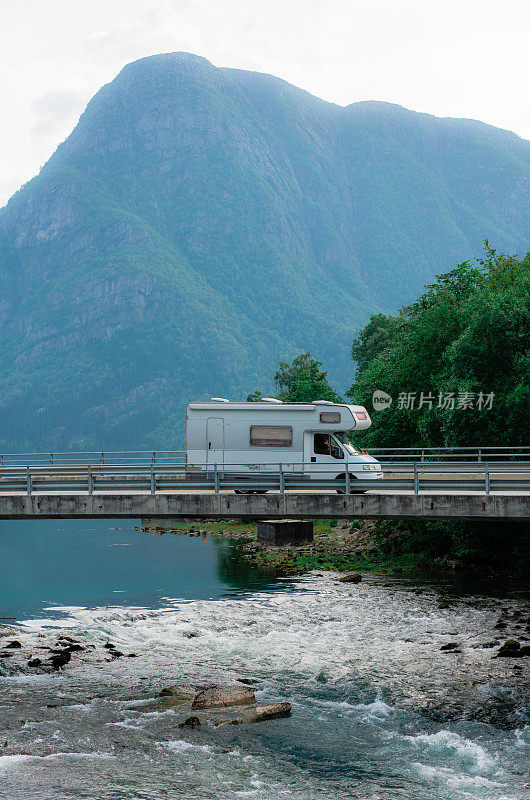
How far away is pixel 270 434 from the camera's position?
32.5 m

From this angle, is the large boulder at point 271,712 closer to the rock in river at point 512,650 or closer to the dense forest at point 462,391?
the rock in river at point 512,650

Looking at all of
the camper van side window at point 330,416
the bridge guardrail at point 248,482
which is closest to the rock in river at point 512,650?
the bridge guardrail at point 248,482

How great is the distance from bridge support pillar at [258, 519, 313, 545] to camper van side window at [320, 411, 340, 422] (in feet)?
98.7

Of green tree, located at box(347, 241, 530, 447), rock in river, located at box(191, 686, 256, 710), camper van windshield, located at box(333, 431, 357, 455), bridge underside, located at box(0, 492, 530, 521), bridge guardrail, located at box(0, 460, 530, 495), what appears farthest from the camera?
green tree, located at box(347, 241, 530, 447)

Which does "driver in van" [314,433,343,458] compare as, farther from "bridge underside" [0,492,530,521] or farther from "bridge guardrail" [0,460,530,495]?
"bridge underside" [0,492,530,521]

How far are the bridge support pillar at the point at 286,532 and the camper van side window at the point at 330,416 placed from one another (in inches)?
1185

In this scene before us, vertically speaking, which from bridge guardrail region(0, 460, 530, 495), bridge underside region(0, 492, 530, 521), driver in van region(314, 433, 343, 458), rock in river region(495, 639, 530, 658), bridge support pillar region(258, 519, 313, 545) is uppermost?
driver in van region(314, 433, 343, 458)

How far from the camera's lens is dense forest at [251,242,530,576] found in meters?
40.0

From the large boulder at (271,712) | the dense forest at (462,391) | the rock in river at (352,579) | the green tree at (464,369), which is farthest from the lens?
the rock in river at (352,579)

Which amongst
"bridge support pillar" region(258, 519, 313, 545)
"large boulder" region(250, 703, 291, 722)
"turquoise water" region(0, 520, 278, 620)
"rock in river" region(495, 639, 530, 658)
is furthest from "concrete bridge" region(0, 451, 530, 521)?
"bridge support pillar" region(258, 519, 313, 545)

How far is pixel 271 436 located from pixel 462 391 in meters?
12.1

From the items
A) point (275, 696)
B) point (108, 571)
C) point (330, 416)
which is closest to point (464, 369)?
point (330, 416)

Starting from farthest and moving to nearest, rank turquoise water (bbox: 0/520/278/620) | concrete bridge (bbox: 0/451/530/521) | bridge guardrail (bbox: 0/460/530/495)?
1. turquoise water (bbox: 0/520/278/620)
2. bridge guardrail (bbox: 0/460/530/495)
3. concrete bridge (bbox: 0/451/530/521)

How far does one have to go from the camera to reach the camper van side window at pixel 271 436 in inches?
1273
